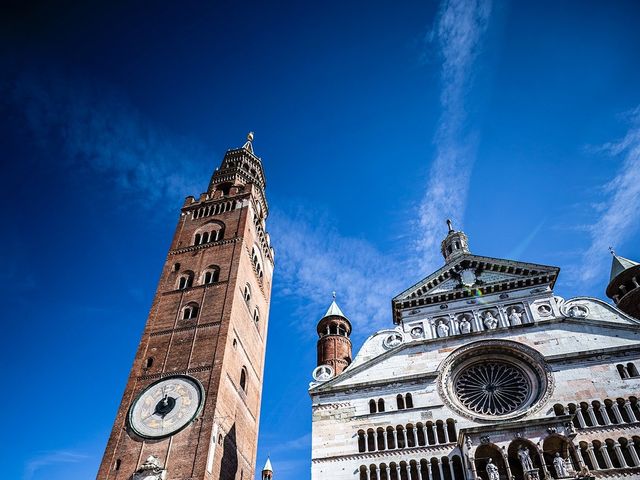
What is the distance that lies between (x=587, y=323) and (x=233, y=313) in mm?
18800

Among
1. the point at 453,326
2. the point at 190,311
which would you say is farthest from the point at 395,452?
the point at 190,311

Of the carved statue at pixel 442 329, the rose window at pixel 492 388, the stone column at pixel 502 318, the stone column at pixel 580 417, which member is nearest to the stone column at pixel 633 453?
the stone column at pixel 580 417

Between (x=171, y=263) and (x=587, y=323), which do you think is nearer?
(x=587, y=323)

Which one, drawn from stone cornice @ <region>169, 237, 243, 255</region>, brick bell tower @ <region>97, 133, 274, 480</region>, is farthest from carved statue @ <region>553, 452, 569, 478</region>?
stone cornice @ <region>169, 237, 243, 255</region>

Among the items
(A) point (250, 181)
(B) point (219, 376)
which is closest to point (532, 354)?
(B) point (219, 376)

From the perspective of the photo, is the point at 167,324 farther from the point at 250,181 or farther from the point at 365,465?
the point at 250,181

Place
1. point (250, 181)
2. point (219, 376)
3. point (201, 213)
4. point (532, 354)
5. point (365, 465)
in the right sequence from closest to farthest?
1. point (365, 465)
2. point (532, 354)
3. point (219, 376)
4. point (201, 213)
5. point (250, 181)

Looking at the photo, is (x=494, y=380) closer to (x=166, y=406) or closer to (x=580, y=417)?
(x=580, y=417)

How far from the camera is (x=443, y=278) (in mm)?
27797

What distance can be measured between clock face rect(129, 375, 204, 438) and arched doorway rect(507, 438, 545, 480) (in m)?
14.3

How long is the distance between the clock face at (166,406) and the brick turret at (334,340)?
8.76 metres

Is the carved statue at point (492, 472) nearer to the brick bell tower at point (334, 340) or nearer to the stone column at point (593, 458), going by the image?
the stone column at point (593, 458)

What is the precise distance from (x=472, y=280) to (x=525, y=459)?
11.0 m

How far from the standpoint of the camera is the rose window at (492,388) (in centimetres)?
2178
